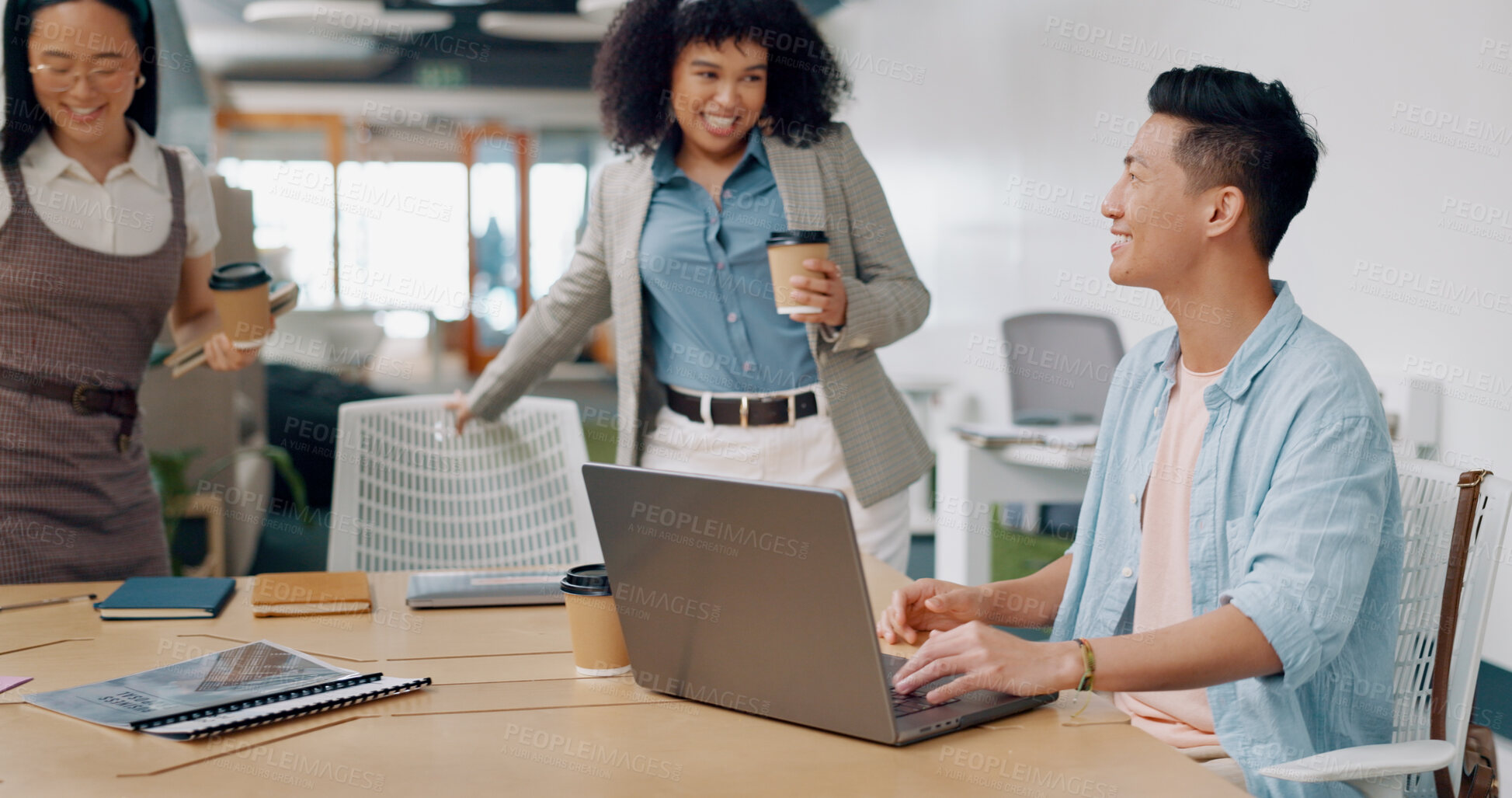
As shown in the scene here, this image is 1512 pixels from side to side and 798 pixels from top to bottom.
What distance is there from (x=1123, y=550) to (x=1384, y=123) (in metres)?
2.36

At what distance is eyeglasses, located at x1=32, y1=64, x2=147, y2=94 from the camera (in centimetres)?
172

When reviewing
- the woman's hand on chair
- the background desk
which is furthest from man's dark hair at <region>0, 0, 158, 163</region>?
the background desk

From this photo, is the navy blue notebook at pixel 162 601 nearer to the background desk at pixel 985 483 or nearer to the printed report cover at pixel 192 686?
the printed report cover at pixel 192 686

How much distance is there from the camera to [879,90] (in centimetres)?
778

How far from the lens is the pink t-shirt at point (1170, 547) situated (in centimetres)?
139

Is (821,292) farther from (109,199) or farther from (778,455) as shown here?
(109,199)

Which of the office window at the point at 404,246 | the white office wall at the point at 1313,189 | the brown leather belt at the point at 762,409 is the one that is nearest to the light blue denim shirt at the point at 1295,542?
the brown leather belt at the point at 762,409

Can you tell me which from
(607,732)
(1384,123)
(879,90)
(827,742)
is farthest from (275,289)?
(879,90)

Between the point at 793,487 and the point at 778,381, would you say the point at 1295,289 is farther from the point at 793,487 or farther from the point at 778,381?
the point at 793,487

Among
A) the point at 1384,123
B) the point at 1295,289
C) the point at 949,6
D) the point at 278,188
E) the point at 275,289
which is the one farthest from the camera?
the point at 278,188

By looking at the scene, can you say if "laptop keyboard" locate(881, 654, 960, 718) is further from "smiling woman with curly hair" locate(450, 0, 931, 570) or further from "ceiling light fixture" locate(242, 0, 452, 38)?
"ceiling light fixture" locate(242, 0, 452, 38)

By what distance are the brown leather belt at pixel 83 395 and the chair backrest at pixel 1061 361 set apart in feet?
10.00

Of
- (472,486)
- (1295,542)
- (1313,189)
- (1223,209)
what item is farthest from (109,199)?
(1313,189)

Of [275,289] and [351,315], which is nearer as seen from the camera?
[275,289]
